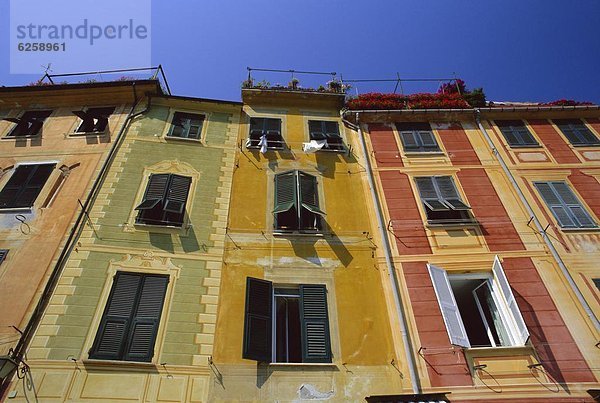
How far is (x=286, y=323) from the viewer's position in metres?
9.10

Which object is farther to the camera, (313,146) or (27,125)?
(27,125)

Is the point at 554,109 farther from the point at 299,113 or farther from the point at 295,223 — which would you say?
the point at 295,223

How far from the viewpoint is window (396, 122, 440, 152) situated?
43.4 feet

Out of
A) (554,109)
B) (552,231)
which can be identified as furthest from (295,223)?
(554,109)

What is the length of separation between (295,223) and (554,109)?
33.2 ft

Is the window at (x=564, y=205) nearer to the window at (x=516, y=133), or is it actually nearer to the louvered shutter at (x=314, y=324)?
the window at (x=516, y=133)

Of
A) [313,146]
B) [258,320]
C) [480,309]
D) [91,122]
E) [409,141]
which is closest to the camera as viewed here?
[258,320]

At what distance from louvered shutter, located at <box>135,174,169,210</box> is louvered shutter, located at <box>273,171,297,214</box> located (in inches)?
114

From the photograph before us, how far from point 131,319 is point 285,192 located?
494 centimetres

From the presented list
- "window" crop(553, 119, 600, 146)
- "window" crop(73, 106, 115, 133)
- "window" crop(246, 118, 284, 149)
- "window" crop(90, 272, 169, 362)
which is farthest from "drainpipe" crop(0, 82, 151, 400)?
"window" crop(553, 119, 600, 146)

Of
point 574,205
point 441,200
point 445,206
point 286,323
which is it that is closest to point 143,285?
point 286,323

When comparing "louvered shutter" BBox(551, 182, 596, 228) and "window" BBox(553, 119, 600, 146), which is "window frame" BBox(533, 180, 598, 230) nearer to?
"louvered shutter" BBox(551, 182, 596, 228)

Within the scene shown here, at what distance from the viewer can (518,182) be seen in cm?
1197

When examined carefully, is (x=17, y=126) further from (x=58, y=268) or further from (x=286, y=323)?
(x=286, y=323)
